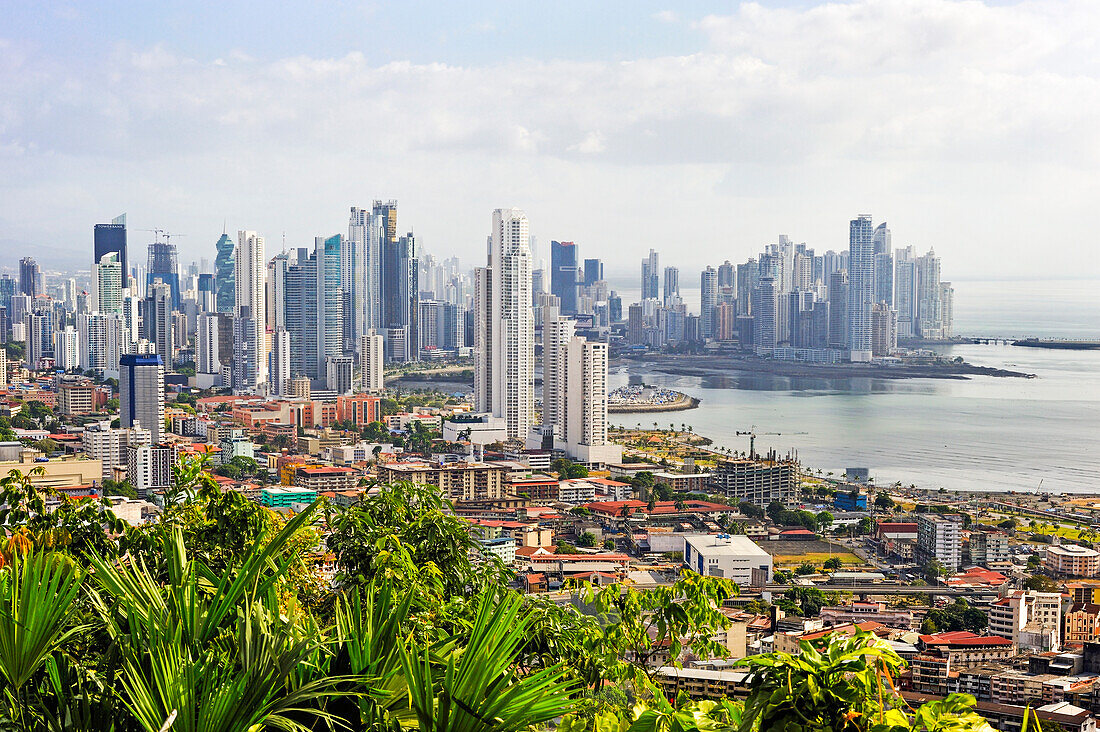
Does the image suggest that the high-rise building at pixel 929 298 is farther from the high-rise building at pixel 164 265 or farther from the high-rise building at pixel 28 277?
the high-rise building at pixel 28 277

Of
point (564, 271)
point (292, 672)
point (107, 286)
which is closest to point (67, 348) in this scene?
point (107, 286)

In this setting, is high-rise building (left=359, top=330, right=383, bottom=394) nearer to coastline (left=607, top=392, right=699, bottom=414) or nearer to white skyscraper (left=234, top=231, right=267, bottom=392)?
white skyscraper (left=234, top=231, right=267, bottom=392)

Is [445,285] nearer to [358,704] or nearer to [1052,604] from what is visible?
[1052,604]

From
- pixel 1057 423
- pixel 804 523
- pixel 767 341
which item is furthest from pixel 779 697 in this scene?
pixel 767 341

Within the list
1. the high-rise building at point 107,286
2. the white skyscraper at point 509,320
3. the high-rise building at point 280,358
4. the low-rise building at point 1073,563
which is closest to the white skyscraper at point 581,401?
the white skyscraper at point 509,320

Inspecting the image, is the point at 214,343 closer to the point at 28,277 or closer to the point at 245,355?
the point at 245,355

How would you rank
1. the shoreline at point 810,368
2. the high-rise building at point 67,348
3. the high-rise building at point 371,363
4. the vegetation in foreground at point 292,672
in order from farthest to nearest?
1. the shoreline at point 810,368
2. the high-rise building at point 67,348
3. the high-rise building at point 371,363
4. the vegetation in foreground at point 292,672
